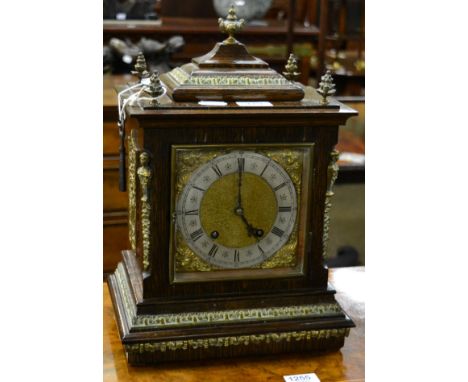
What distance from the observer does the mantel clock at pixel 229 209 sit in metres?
1.16

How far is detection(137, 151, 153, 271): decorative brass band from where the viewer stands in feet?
3.78

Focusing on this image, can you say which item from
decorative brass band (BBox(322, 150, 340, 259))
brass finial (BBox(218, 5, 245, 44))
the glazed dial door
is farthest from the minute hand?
brass finial (BBox(218, 5, 245, 44))

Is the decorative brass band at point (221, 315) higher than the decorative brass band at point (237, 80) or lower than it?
lower

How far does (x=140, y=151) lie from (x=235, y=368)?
387 millimetres

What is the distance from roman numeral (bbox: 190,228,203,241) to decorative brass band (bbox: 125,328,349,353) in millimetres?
165

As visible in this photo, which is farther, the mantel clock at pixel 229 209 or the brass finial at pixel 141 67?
the brass finial at pixel 141 67

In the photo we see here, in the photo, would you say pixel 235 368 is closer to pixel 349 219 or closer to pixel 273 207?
pixel 273 207

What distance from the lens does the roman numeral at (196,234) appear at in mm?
1198

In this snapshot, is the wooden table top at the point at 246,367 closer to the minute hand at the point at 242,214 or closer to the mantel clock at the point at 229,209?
the mantel clock at the point at 229,209

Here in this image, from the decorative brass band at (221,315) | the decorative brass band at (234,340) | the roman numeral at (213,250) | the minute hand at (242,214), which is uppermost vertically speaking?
the minute hand at (242,214)

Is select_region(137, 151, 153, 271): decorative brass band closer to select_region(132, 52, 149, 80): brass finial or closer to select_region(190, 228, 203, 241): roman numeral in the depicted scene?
select_region(190, 228, 203, 241): roman numeral

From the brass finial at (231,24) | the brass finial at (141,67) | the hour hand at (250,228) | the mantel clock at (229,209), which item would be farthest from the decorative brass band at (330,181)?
the brass finial at (141,67)

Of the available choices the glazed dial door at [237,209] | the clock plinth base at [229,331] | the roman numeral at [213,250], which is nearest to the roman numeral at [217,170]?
the glazed dial door at [237,209]

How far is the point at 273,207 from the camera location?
1215 millimetres
